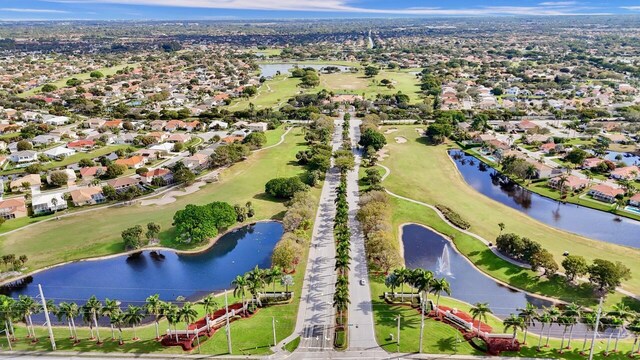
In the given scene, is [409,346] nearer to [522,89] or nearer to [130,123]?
[130,123]

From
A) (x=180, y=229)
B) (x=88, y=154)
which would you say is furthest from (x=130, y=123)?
(x=180, y=229)

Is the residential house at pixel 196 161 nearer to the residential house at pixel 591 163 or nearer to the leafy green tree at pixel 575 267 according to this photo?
the leafy green tree at pixel 575 267

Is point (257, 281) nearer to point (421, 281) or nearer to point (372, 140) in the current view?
point (421, 281)

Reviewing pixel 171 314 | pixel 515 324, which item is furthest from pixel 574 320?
pixel 171 314

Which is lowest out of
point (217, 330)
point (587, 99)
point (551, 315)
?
point (217, 330)

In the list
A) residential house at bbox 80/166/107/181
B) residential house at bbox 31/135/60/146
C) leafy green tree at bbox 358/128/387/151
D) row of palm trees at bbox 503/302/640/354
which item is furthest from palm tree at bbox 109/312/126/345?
residential house at bbox 31/135/60/146

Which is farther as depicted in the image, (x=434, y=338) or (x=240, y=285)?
(x=240, y=285)

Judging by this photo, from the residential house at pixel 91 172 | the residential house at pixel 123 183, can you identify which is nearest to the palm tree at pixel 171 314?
→ the residential house at pixel 123 183
